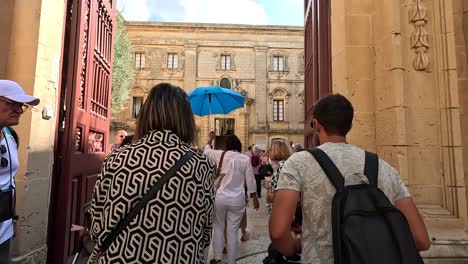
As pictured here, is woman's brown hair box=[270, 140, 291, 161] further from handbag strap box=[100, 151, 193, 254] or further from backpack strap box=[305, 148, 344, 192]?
handbag strap box=[100, 151, 193, 254]

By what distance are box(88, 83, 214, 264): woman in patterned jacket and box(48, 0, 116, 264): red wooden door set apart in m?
2.40

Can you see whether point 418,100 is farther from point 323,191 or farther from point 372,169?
point 323,191

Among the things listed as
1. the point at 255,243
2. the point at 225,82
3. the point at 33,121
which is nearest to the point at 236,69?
the point at 225,82

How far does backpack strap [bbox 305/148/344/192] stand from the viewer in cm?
161

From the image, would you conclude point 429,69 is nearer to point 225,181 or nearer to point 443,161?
point 443,161

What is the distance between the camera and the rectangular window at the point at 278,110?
102ft

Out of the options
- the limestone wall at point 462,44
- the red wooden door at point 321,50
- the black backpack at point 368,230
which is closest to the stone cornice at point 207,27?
the red wooden door at point 321,50

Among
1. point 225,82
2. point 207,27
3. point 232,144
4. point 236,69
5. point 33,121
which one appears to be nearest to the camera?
point 33,121

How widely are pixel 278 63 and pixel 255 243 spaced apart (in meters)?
27.5

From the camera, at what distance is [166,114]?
5.52 ft

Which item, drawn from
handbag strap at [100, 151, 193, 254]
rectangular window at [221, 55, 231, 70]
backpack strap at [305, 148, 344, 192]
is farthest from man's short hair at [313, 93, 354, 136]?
rectangular window at [221, 55, 231, 70]

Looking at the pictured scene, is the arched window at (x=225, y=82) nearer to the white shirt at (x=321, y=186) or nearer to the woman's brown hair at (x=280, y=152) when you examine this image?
the woman's brown hair at (x=280, y=152)

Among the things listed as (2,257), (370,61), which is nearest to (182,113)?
(2,257)

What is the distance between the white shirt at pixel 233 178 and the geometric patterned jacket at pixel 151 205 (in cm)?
286
